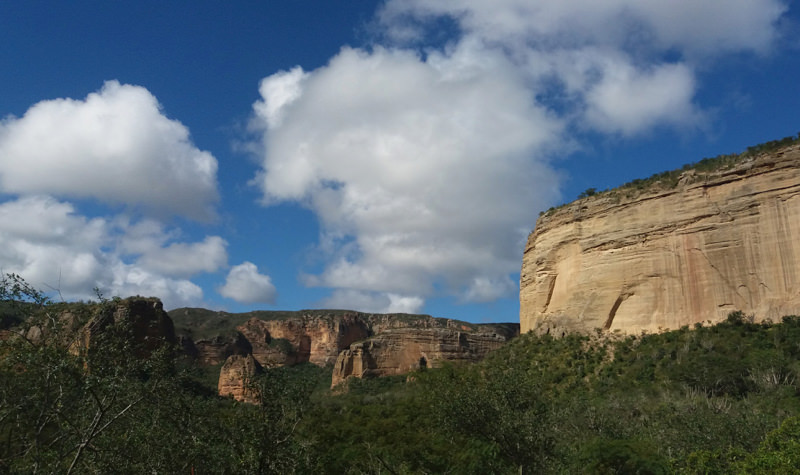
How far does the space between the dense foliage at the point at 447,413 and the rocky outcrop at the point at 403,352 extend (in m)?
31.3

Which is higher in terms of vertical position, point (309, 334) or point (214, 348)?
point (309, 334)

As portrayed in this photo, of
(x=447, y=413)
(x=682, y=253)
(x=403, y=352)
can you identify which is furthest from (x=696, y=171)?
(x=403, y=352)

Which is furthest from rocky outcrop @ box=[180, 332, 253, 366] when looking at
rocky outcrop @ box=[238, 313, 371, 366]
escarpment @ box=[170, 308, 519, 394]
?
rocky outcrop @ box=[238, 313, 371, 366]

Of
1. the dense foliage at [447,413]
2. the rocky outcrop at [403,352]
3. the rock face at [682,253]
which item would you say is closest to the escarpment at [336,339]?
the rocky outcrop at [403,352]

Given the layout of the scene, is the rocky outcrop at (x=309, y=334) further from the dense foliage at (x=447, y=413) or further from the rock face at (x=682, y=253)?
the dense foliage at (x=447, y=413)

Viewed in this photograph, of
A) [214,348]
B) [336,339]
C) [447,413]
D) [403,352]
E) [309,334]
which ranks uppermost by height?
[309,334]

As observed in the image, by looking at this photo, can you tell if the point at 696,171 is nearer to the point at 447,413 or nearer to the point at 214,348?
the point at 447,413

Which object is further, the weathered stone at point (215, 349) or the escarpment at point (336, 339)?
the weathered stone at point (215, 349)

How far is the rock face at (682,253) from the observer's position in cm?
3616

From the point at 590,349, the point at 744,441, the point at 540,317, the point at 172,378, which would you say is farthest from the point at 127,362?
the point at 540,317

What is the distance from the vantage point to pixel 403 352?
248 ft

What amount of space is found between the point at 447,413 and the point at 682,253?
91.3ft

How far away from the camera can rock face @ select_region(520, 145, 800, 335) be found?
119 ft

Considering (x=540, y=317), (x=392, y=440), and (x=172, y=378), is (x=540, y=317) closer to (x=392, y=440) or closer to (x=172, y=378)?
(x=392, y=440)
